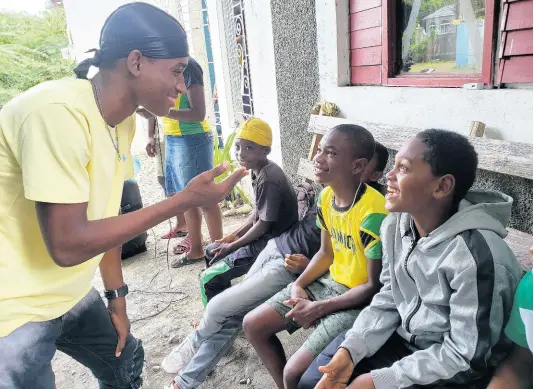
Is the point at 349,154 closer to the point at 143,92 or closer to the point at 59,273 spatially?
the point at 143,92

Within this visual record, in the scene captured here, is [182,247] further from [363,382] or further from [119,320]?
[363,382]

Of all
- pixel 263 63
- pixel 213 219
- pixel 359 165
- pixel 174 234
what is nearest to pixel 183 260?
pixel 213 219

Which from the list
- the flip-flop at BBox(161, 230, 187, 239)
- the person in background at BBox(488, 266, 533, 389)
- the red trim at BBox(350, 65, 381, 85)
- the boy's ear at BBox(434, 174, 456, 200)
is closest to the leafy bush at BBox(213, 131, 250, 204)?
the flip-flop at BBox(161, 230, 187, 239)

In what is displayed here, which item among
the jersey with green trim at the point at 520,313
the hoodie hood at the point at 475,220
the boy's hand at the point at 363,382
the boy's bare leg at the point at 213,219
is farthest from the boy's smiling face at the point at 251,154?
the jersey with green trim at the point at 520,313

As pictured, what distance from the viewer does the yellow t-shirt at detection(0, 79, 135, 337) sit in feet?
3.44

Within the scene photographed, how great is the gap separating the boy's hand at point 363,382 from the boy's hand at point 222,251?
4.54ft

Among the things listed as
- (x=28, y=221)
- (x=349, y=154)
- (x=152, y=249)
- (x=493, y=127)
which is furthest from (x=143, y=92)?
(x=152, y=249)

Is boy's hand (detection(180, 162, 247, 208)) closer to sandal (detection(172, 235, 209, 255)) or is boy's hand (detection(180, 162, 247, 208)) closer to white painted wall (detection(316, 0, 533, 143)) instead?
white painted wall (detection(316, 0, 533, 143))

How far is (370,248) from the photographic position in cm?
181

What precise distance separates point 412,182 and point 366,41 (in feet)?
5.41

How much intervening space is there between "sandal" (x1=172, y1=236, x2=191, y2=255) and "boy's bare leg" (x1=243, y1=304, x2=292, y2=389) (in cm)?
224

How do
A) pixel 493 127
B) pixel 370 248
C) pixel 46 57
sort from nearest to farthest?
pixel 370 248
pixel 493 127
pixel 46 57

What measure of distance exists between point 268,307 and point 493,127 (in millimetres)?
1404

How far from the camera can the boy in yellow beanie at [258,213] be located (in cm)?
257
